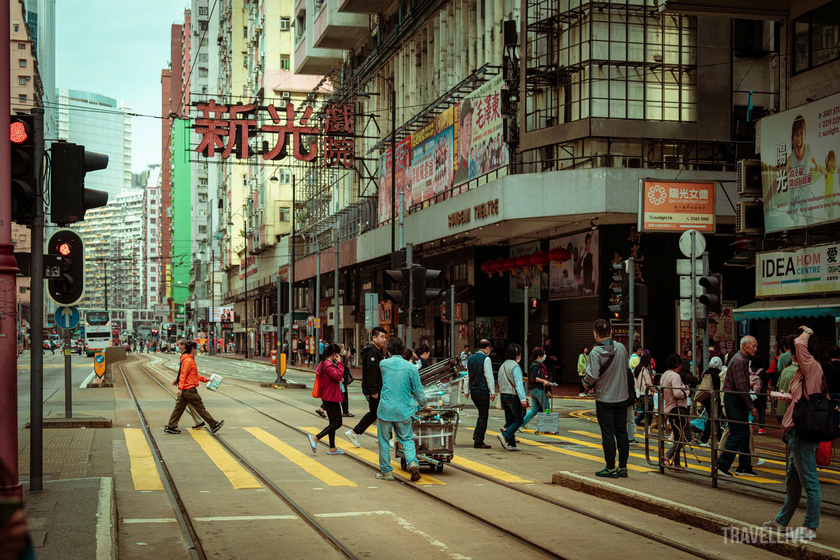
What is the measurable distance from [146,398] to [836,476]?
22.2 meters

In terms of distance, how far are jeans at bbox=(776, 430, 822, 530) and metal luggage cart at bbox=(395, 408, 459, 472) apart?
5044 millimetres

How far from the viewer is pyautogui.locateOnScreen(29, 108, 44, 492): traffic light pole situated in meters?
9.51

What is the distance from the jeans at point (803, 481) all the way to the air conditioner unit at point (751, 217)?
15.9 m

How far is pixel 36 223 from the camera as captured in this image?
945 cm

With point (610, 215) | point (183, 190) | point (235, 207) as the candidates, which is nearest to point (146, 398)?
point (610, 215)

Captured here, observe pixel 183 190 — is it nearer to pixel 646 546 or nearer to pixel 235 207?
pixel 235 207

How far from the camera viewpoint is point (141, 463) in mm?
13633

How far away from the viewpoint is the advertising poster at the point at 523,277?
3850 cm

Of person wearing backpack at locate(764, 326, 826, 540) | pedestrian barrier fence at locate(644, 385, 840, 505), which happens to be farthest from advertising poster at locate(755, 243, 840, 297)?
person wearing backpack at locate(764, 326, 826, 540)

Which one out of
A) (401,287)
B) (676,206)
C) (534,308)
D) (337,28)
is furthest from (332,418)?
(337,28)

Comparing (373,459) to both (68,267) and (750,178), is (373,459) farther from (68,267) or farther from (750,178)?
(750,178)

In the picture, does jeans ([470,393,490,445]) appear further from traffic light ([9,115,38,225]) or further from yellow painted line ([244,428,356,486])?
traffic light ([9,115,38,225])

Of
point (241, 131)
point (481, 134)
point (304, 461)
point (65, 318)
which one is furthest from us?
point (481, 134)

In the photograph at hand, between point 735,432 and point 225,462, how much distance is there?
22.5 ft
